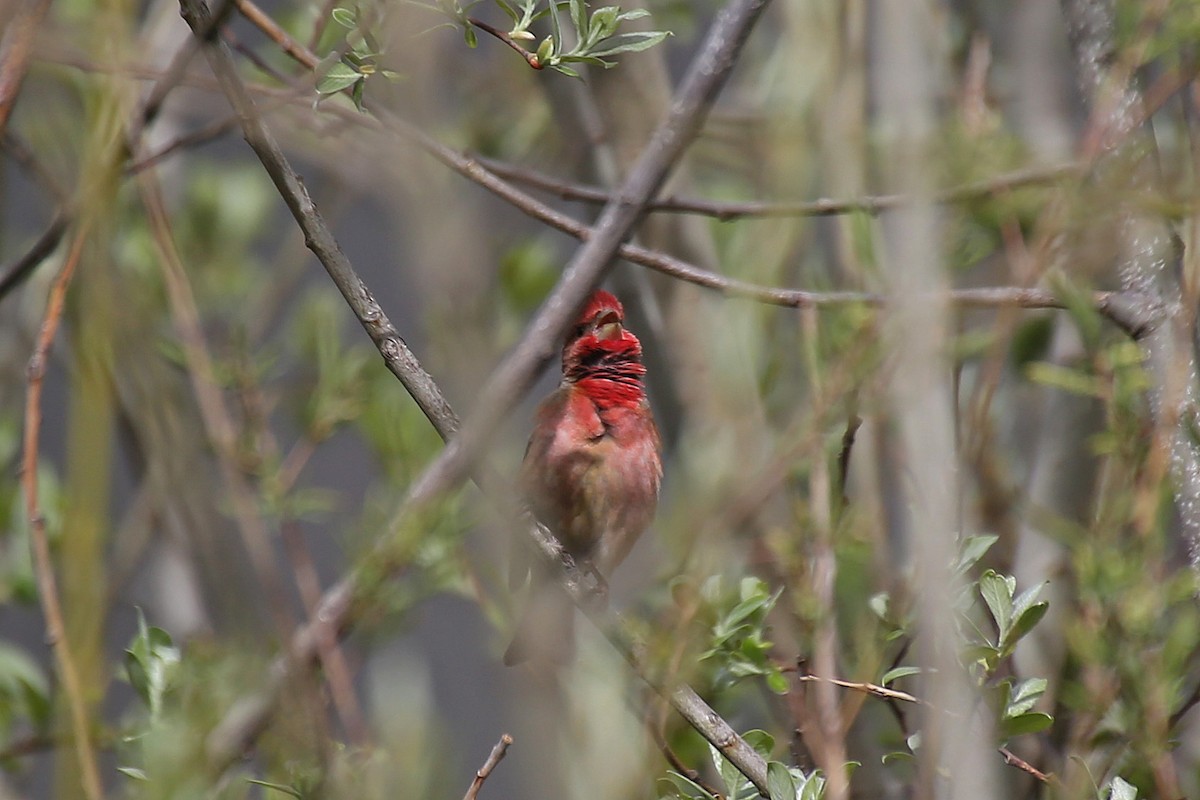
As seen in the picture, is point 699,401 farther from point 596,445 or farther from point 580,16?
point 580,16

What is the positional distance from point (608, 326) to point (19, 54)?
80.7 inches

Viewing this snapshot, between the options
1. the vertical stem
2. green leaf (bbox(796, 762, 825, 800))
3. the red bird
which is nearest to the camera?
the vertical stem

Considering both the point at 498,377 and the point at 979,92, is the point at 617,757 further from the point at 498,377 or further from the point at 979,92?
the point at 979,92

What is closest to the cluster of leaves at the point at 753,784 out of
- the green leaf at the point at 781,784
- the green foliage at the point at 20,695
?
the green leaf at the point at 781,784

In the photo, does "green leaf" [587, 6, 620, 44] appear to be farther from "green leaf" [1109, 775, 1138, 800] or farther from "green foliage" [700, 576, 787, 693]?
"green leaf" [1109, 775, 1138, 800]

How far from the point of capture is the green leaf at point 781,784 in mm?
2342

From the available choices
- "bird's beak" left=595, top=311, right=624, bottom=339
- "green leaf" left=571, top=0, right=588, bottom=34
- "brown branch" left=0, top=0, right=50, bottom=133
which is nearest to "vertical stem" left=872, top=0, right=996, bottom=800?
"green leaf" left=571, top=0, right=588, bottom=34

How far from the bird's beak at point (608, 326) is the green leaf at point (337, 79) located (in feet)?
5.54

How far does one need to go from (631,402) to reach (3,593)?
6.34 ft

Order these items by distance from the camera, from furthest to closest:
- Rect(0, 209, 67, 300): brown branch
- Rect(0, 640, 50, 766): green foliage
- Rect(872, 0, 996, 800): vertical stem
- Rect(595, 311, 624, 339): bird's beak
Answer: Rect(595, 311, 624, 339): bird's beak
Rect(0, 640, 50, 766): green foliage
Rect(0, 209, 67, 300): brown branch
Rect(872, 0, 996, 800): vertical stem

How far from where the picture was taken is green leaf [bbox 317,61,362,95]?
7.50 feet

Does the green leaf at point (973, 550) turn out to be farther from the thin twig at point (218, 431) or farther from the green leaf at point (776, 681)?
the thin twig at point (218, 431)

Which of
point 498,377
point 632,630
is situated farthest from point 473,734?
point 498,377

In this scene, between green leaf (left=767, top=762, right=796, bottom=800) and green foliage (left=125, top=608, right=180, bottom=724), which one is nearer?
green leaf (left=767, top=762, right=796, bottom=800)
